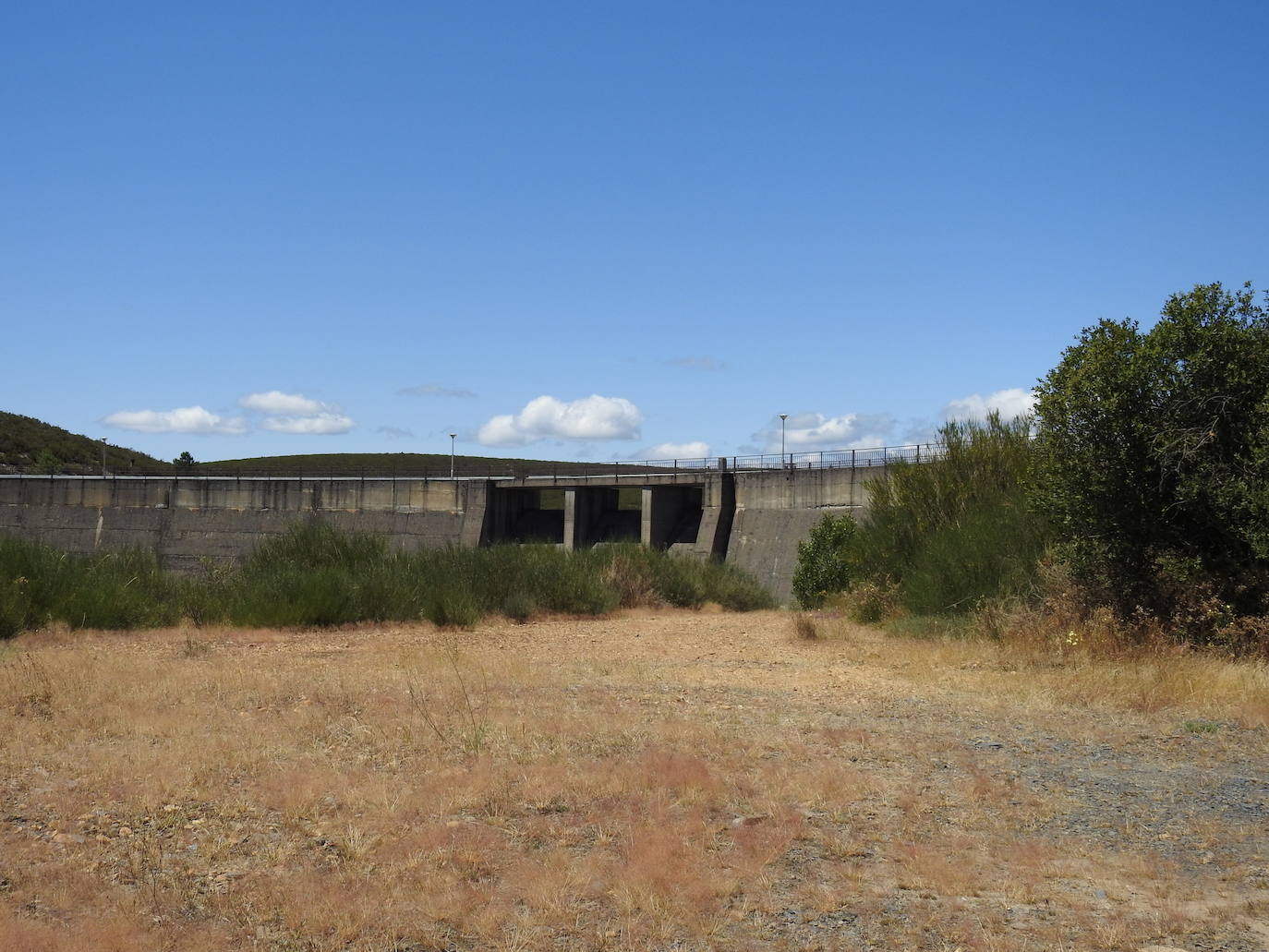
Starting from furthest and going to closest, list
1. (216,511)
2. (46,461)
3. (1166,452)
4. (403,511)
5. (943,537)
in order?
1. (46,461)
2. (216,511)
3. (403,511)
4. (943,537)
5. (1166,452)

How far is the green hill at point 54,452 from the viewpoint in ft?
259

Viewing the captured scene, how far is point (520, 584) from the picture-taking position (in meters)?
24.9

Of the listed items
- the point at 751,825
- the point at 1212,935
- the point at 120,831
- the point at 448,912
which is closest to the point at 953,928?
the point at 1212,935

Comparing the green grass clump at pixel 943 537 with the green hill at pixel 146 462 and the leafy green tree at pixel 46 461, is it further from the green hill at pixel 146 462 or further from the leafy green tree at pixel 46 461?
the leafy green tree at pixel 46 461

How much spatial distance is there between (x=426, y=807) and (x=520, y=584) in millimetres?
17526

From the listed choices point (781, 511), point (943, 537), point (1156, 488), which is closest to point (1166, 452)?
point (1156, 488)

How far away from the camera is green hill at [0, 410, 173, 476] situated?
78875 mm

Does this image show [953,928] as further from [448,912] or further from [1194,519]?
[1194,519]

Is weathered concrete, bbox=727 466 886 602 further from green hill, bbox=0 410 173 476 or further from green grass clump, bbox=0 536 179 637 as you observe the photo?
green hill, bbox=0 410 173 476

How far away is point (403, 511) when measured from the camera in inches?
2035

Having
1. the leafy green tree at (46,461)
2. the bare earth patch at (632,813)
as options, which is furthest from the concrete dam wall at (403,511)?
the bare earth patch at (632,813)

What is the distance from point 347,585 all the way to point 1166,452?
14943 mm

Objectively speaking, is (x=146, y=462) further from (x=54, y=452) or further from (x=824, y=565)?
(x=824, y=565)

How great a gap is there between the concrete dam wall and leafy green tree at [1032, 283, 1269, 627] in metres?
26.7
